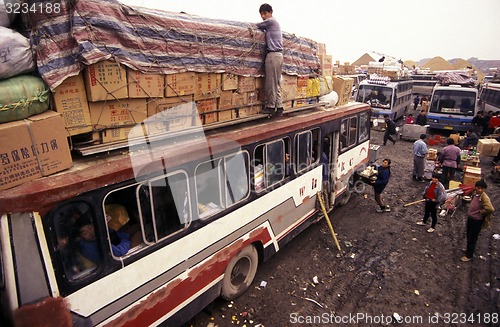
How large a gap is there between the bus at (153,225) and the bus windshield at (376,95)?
14752mm

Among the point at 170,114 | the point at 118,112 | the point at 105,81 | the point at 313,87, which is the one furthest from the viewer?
the point at 313,87

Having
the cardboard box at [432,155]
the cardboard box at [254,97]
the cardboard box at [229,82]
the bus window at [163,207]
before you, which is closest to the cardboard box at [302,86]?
the cardboard box at [254,97]

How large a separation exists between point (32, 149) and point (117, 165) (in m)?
0.73

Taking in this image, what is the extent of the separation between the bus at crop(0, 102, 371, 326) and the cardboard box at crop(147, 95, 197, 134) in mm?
169

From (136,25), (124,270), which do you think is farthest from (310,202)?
(136,25)

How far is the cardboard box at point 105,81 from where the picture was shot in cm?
312

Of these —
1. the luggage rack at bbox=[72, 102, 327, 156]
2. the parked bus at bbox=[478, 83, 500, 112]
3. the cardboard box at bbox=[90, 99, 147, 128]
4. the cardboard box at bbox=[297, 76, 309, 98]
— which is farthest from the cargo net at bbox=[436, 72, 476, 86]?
the cardboard box at bbox=[90, 99, 147, 128]

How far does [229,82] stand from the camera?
4684 millimetres

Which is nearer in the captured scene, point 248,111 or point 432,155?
point 248,111

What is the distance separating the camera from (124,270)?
10.4 feet

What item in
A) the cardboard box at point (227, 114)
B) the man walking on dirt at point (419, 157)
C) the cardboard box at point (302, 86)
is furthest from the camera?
the man walking on dirt at point (419, 157)

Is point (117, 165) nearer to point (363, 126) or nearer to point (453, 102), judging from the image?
point (363, 126)

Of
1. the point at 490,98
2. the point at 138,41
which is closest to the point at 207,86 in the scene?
the point at 138,41

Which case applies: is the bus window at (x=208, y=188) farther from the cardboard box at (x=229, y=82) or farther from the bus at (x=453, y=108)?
the bus at (x=453, y=108)
